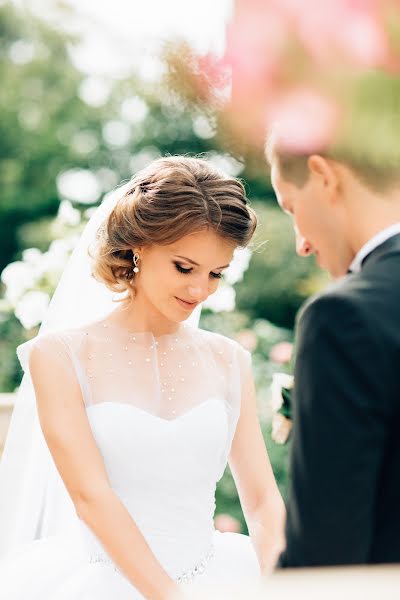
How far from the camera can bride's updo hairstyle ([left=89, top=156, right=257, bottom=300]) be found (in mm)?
2535

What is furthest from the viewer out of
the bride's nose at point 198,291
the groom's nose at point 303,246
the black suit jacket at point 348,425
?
the bride's nose at point 198,291

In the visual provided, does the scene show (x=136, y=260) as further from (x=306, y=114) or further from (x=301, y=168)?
(x=306, y=114)

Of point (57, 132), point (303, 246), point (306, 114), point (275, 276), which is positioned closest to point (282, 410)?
point (303, 246)

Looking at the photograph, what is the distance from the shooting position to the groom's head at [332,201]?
1205 millimetres

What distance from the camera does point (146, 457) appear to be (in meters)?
2.49

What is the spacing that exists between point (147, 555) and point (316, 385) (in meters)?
1.18

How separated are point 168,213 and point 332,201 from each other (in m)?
1.31

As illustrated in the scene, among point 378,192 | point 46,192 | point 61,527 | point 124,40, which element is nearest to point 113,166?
point 46,192

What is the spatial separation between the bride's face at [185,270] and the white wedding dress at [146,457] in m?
0.22

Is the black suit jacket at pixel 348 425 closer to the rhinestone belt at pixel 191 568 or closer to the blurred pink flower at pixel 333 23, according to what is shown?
the blurred pink flower at pixel 333 23

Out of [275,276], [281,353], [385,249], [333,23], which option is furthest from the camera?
[275,276]

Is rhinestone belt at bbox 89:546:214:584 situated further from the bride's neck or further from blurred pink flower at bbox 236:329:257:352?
blurred pink flower at bbox 236:329:257:352

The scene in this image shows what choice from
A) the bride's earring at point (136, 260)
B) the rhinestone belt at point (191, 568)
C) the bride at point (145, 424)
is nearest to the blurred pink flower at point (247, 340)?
the bride at point (145, 424)

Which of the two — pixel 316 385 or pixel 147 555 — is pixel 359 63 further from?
pixel 147 555
